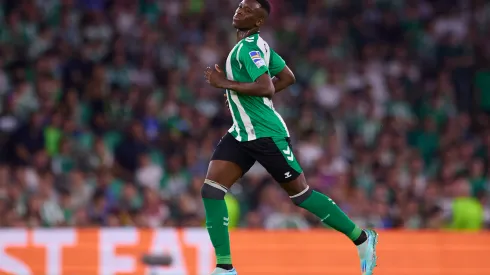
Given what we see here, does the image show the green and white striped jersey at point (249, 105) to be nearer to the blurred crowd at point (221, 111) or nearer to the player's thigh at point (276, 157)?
the player's thigh at point (276, 157)

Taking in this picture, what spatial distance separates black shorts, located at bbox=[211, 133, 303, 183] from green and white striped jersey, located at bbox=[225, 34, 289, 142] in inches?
2.0

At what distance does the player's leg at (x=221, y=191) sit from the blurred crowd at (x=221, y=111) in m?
5.46

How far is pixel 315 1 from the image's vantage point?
1723 cm

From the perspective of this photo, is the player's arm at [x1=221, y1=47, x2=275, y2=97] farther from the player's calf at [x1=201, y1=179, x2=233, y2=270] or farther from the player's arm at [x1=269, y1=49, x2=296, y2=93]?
the player's calf at [x1=201, y1=179, x2=233, y2=270]

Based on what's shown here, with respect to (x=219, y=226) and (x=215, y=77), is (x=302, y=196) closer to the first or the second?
(x=219, y=226)

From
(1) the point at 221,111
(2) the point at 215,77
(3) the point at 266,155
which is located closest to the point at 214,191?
(3) the point at 266,155

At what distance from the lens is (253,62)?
727cm

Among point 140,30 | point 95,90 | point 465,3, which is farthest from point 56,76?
point 465,3

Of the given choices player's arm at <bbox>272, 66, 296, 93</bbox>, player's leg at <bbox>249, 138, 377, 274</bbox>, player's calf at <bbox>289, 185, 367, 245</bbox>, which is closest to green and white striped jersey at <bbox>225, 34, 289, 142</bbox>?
player's leg at <bbox>249, 138, 377, 274</bbox>

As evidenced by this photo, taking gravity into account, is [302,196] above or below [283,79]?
below

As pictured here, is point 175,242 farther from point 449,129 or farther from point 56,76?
point 449,129

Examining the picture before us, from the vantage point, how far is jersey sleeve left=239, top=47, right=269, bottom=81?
7.28 meters

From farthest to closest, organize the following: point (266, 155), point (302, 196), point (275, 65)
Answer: point (275, 65) < point (302, 196) < point (266, 155)

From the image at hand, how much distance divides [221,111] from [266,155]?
7587 millimetres
